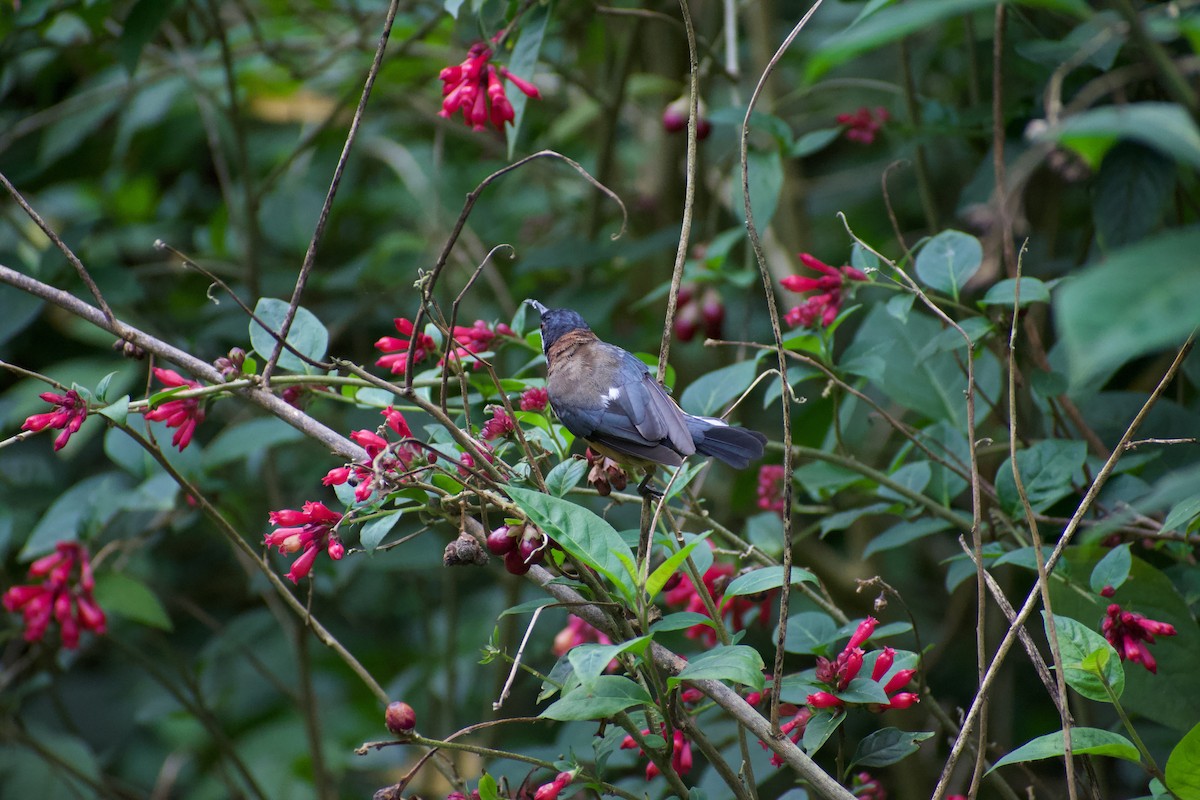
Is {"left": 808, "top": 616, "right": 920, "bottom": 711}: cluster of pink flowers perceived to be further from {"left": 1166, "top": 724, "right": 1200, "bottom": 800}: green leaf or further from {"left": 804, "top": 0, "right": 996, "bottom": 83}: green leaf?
{"left": 804, "top": 0, "right": 996, "bottom": 83}: green leaf

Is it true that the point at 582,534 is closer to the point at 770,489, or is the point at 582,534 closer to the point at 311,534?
the point at 311,534

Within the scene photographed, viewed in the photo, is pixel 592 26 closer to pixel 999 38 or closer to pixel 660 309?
pixel 660 309

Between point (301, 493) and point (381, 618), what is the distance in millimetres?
884

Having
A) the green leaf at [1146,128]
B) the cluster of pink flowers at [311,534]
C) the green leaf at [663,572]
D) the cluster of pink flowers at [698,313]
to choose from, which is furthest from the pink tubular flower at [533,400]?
the cluster of pink flowers at [698,313]

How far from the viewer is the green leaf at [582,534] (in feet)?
3.64

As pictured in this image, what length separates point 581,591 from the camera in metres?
1.28

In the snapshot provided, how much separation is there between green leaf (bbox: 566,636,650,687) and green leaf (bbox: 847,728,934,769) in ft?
1.40

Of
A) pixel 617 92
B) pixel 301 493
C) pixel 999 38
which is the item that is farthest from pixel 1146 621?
pixel 301 493

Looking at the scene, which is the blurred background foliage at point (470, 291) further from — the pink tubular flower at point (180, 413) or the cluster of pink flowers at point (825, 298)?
the pink tubular flower at point (180, 413)

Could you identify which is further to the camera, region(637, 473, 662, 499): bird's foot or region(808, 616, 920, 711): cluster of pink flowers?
region(637, 473, 662, 499): bird's foot

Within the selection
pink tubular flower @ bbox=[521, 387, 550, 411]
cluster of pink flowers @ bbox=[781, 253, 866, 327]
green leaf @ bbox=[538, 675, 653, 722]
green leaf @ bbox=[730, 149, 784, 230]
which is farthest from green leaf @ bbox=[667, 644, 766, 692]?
green leaf @ bbox=[730, 149, 784, 230]

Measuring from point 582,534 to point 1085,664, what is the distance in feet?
1.97

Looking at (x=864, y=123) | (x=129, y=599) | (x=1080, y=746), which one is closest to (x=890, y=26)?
(x=1080, y=746)

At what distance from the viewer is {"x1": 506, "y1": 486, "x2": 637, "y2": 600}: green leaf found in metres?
1.11
